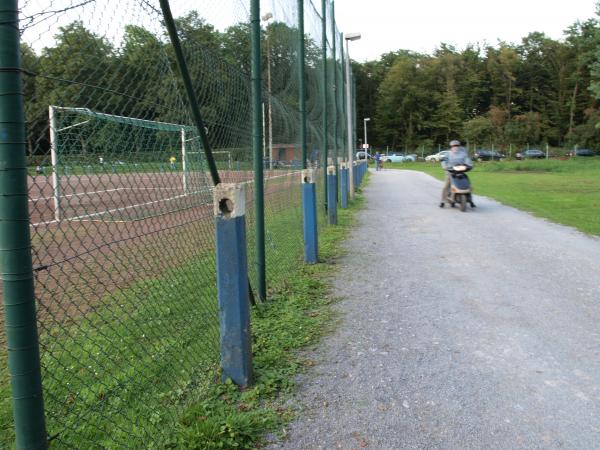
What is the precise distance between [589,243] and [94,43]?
27.3ft

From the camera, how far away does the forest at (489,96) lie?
2675 inches

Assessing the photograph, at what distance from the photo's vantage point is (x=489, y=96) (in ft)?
263

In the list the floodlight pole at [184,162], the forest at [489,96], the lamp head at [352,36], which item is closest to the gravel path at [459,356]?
the floodlight pole at [184,162]

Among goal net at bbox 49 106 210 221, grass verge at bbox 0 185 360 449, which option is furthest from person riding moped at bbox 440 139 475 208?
goal net at bbox 49 106 210 221

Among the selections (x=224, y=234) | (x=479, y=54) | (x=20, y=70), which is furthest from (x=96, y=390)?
(x=479, y=54)

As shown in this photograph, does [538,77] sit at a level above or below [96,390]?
above

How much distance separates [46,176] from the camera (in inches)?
85.0

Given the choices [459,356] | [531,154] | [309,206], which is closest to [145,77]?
[459,356]

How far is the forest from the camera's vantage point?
6794cm

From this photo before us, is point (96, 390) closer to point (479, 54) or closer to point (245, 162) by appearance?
point (245, 162)

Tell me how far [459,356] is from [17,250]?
10.3ft

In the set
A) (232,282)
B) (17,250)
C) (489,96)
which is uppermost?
(489,96)

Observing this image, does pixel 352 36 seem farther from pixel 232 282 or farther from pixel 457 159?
pixel 232 282

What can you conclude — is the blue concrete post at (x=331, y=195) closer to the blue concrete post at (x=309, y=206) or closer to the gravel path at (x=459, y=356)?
the gravel path at (x=459, y=356)
